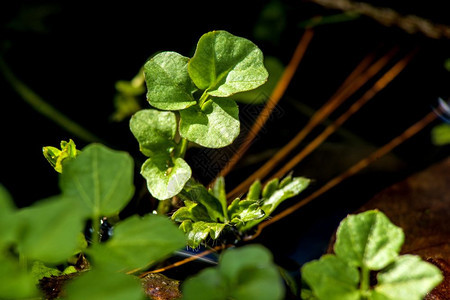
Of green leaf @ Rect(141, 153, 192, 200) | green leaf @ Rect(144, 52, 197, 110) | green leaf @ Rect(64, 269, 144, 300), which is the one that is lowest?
green leaf @ Rect(141, 153, 192, 200)

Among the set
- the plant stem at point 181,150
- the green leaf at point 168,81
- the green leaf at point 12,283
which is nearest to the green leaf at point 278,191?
the plant stem at point 181,150

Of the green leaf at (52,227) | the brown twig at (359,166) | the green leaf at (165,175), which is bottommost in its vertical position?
the brown twig at (359,166)

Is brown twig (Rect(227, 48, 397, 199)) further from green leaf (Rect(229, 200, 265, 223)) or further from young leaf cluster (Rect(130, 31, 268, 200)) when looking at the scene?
young leaf cluster (Rect(130, 31, 268, 200))

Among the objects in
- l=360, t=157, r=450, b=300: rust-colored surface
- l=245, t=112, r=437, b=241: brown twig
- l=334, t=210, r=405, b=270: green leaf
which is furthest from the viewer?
l=245, t=112, r=437, b=241: brown twig

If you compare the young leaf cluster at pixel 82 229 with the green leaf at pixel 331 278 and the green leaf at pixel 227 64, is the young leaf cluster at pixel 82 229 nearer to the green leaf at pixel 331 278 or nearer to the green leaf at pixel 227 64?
the green leaf at pixel 331 278

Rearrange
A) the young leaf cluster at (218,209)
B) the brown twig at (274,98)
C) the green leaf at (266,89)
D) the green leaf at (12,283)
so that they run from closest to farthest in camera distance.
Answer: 1. the green leaf at (12,283)
2. the young leaf cluster at (218,209)
3. the brown twig at (274,98)
4. the green leaf at (266,89)

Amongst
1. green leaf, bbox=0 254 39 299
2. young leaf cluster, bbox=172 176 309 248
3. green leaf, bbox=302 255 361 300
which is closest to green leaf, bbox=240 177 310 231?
young leaf cluster, bbox=172 176 309 248

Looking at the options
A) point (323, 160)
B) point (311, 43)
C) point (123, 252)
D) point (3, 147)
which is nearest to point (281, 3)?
point (311, 43)
